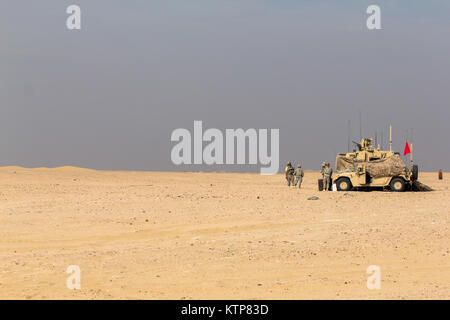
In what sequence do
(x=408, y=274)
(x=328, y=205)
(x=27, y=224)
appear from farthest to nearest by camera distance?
(x=328, y=205)
(x=27, y=224)
(x=408, y=274)

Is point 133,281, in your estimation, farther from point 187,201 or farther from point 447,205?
point 447,205

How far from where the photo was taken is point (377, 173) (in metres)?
28.2

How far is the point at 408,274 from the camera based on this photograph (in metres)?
10.5

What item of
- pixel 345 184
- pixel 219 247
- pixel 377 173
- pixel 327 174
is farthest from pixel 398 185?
pixel 219 247

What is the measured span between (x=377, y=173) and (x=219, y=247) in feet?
56.2

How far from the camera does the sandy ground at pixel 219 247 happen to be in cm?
933

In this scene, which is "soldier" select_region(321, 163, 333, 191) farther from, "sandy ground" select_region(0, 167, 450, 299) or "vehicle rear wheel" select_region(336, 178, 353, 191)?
"sandy ground" select_region(0, 167, 450, 299)

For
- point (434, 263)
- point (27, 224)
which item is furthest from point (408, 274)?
point (27, 224)

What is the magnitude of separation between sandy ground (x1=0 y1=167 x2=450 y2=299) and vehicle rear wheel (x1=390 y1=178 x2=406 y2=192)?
6.11 meters

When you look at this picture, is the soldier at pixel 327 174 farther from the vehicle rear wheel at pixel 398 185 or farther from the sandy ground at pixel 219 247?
the sandy ground at pixel 219 247

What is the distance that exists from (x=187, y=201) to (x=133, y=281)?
1157 centimetres

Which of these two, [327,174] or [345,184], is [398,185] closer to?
[345,184]

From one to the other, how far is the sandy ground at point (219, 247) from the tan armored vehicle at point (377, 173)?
6.27 m
